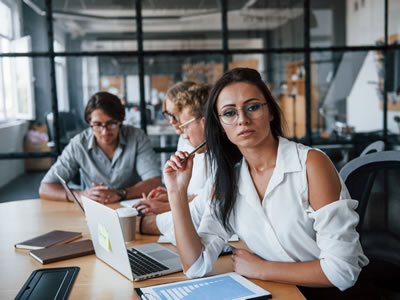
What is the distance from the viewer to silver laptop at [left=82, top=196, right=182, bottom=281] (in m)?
1.35

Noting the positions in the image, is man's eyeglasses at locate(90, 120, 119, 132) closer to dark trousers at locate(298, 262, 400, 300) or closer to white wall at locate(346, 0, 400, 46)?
dark trousers at locate(298, 262, 400, 300)

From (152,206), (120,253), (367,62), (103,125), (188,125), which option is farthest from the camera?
(367,62)

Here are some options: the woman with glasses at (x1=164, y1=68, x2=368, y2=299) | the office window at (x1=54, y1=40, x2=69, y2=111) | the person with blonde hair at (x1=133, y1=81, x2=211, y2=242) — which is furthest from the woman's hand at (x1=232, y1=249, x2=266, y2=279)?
the office window at (x1=54, y1=40, x2=69, y2=111)

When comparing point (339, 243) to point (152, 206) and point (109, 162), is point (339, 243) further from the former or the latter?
point (109, 162)

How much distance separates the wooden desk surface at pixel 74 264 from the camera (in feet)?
4.19

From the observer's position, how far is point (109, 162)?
3031 millimetres

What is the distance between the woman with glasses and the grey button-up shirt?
144 cm

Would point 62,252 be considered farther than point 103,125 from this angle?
No

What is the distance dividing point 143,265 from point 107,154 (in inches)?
66.0

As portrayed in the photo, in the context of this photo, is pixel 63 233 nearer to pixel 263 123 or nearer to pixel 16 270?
pixel 16 270

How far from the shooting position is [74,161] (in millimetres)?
3004

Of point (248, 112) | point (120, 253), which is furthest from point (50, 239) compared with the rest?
point (248, 112)

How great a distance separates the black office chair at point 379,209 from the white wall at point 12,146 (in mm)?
2715

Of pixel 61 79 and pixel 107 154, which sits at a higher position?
pixel 61 79
